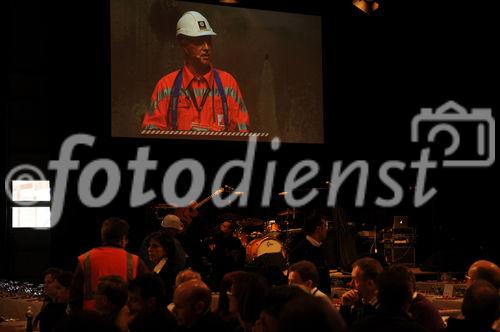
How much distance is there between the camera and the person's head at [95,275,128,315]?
11.2 feet

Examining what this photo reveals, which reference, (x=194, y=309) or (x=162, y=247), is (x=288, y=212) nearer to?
(x=162, y=247)

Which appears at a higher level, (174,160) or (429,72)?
(429,72)

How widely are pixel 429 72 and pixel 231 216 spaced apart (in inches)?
149

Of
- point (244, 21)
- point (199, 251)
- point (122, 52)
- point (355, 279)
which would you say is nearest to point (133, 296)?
point (355, 279)

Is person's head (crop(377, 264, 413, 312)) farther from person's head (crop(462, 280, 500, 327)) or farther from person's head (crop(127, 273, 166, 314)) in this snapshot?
person's head (crop(127, 273, 166, 314))

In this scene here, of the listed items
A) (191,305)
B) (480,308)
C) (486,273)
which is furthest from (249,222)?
(480,308)

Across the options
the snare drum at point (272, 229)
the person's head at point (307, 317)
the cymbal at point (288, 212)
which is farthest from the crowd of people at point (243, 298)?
the cymbal at point (288, 212)

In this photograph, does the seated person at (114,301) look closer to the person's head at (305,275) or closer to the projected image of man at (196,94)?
the person's head at (305,275)

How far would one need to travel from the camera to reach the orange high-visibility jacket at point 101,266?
172 inches

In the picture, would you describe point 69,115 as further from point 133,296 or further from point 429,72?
point 133,296

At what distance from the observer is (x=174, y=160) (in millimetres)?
11117

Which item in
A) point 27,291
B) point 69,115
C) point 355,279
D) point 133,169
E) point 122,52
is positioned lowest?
point 27,291

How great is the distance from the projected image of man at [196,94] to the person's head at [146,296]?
7.20 meters

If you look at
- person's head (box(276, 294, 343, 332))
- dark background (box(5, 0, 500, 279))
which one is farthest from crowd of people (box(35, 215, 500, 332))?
dark background (box(5, 0, 500, 279))
